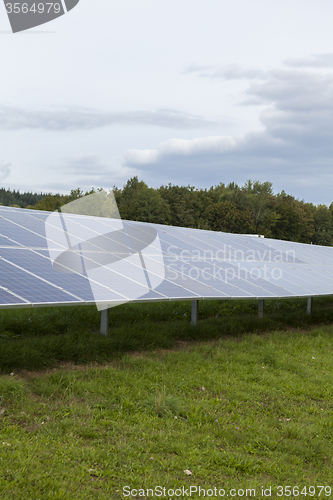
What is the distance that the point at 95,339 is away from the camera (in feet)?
37.9

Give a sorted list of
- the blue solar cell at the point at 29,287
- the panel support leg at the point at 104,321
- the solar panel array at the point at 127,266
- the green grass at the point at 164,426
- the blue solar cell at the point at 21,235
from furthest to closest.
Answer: the blue solar cell at the point at 21,235
the panel support leg at the point at 104,321
the solar panel array at the point at 127,266
the blue solar cell at the point at 29,287
the green grass at the point at 164,426

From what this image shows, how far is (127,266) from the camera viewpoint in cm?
1348

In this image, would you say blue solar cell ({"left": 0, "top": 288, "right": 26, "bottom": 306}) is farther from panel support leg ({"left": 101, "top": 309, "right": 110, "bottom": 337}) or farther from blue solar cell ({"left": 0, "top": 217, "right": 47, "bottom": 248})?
blue solar cell ({"left": 0, "top": 217, "right": 47, "bottom": 248})

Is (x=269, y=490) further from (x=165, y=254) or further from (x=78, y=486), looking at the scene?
(x=165, y=254)

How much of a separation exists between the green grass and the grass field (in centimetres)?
2

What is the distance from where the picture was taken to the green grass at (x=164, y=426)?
6.00 metres

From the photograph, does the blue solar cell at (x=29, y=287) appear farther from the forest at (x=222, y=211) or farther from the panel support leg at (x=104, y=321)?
the forest at (x=222, y=211)

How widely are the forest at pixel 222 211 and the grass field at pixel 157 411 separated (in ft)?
260

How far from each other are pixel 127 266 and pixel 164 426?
6.57 meters

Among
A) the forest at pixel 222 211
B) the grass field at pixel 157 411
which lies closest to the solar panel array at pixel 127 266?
the grass field at pixel 157 411

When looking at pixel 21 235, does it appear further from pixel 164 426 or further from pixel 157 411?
pixel 164 426

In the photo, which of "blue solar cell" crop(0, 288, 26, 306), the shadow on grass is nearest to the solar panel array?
"blue solar cell" crop(0, 288, 26, 306)

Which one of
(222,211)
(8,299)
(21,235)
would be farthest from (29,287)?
(222,211)

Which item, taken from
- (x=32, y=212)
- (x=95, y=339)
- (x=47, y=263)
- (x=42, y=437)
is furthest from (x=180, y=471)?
(x=32, y=212)
